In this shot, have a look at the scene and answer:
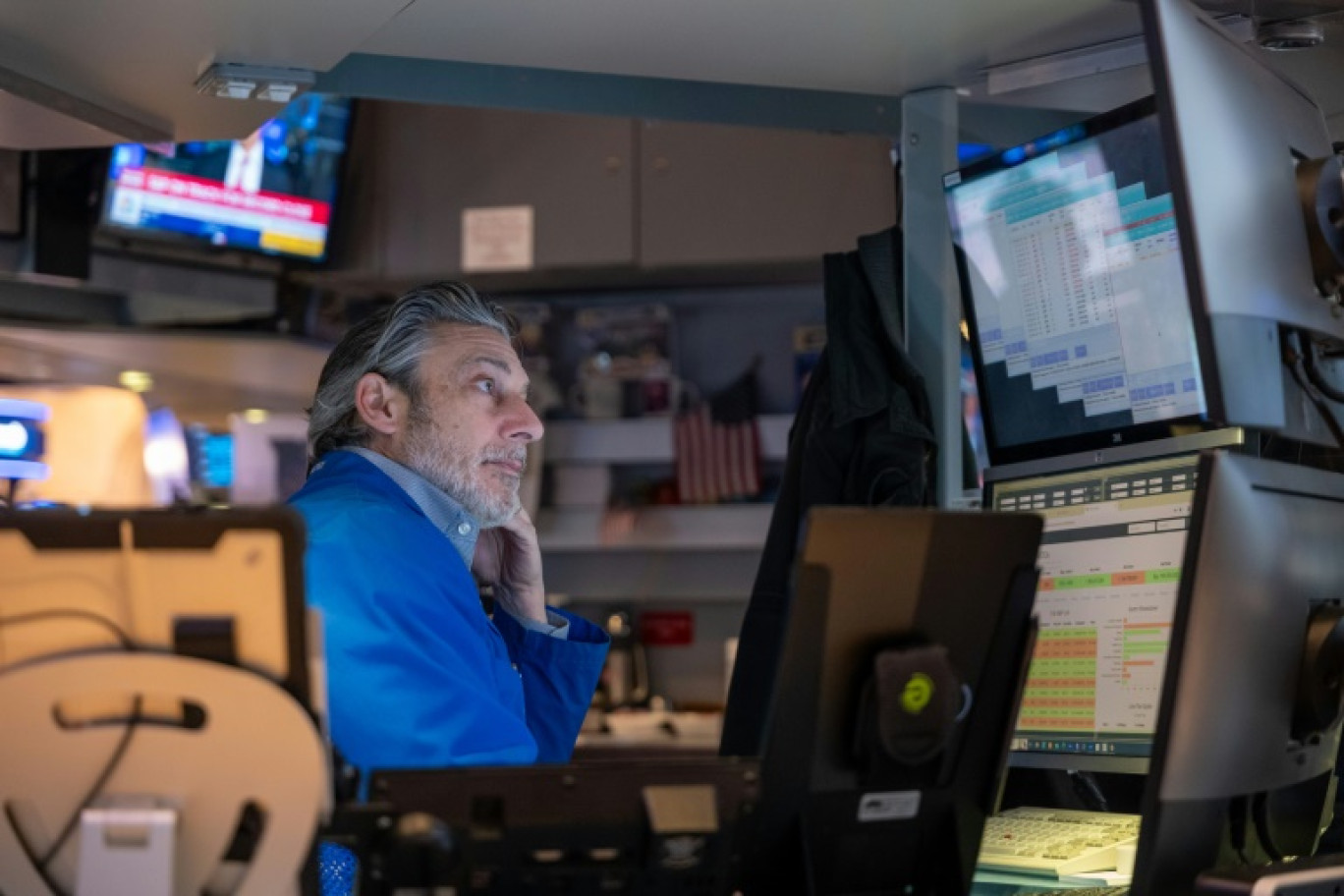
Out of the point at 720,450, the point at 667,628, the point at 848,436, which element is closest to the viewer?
the point at 848,436

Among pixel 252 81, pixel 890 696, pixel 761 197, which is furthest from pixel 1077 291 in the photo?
A: pixel 761 197

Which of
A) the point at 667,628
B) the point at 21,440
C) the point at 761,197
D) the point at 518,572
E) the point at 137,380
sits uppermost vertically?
the point at 761,197

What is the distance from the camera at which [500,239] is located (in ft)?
18.3

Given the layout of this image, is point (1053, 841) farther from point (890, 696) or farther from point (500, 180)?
point (500, 180)

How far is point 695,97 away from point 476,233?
96.8 inches

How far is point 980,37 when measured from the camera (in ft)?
9.27

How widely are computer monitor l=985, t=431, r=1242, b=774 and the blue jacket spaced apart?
817 mm

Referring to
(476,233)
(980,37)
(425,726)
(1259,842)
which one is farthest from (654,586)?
(1259,842)

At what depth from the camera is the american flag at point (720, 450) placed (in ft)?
19.1

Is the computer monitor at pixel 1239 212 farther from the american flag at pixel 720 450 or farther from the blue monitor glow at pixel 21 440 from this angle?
the american flag at pixel 720 450

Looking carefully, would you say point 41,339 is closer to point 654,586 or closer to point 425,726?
point 654,586

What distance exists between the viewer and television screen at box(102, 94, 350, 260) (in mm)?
5070

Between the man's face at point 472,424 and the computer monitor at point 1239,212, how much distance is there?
150 cm

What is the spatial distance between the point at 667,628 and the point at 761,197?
1.68 meters
